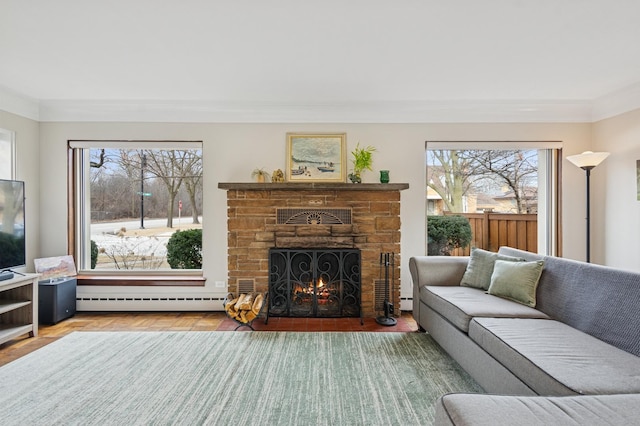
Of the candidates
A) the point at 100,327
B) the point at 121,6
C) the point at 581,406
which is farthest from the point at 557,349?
the point at 100,327

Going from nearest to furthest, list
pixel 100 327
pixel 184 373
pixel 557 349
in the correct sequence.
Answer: pixel 557 349, pixel 184 373, pixel 100 327

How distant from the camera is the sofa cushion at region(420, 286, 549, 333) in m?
2.23

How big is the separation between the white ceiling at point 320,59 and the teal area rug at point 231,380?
7.78 feet

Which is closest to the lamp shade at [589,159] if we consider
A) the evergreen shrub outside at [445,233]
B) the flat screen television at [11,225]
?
the evergreen shrub outside at [445,233]

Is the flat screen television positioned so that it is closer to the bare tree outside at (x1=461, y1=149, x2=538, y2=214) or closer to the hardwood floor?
the hardwood floor

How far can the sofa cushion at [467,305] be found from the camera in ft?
7.33

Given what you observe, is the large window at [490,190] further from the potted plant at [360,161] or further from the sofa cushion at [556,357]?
the sofa cushion at [556,357]

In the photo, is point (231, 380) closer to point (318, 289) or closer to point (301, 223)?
point (318, 289)

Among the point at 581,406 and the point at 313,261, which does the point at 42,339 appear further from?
the point at 581,406

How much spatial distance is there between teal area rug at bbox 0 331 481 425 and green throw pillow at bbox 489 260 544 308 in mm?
694

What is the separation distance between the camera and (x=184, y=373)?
2320 mm

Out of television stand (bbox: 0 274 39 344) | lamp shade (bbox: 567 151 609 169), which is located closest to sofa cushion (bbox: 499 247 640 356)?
lamp shade (bbox: 567 151 609 169)

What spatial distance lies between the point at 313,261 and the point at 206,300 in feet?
4.50

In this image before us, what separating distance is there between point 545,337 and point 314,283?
214cm
